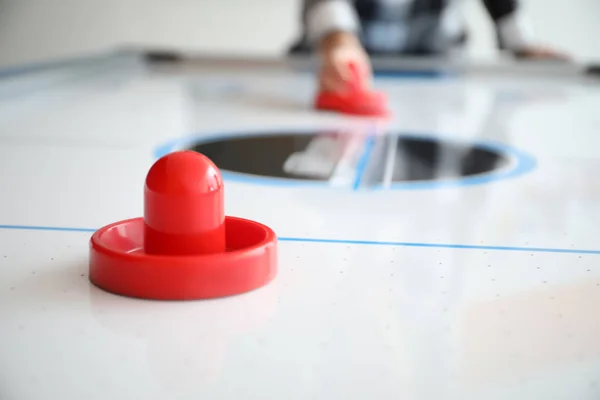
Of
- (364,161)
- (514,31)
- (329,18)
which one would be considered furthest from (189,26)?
(364,161)

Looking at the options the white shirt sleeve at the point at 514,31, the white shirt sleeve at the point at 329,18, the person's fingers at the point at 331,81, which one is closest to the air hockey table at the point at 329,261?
the person's fingers at the point at 331,81

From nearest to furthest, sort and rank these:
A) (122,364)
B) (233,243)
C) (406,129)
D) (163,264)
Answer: (122,364), (163,264), (233,243), (406,129)

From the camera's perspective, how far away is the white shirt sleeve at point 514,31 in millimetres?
3279

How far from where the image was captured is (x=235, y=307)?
2.22 ft

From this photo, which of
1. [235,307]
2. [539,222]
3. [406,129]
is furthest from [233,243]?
[406,129]

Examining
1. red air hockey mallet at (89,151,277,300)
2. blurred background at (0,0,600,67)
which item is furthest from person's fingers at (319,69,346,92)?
blurred background at (0,0,600,67)

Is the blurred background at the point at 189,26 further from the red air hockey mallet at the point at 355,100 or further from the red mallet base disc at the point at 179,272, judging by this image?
the red mallet base disc at the point at 179,272

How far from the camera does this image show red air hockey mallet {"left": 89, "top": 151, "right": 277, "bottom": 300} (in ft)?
2.23

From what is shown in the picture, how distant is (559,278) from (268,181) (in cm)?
52

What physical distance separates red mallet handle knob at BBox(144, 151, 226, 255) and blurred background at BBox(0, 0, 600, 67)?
4.62 metres

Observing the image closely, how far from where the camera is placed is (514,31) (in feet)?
10.8

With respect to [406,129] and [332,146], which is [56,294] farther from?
[406,129]

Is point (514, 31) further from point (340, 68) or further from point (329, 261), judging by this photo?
point (329, 261)

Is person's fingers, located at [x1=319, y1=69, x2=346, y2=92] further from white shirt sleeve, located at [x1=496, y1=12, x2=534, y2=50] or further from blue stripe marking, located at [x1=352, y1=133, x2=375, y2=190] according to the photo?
white shirt sleeve, located at [x1=496, y1=12, x2=534, y2=50]
